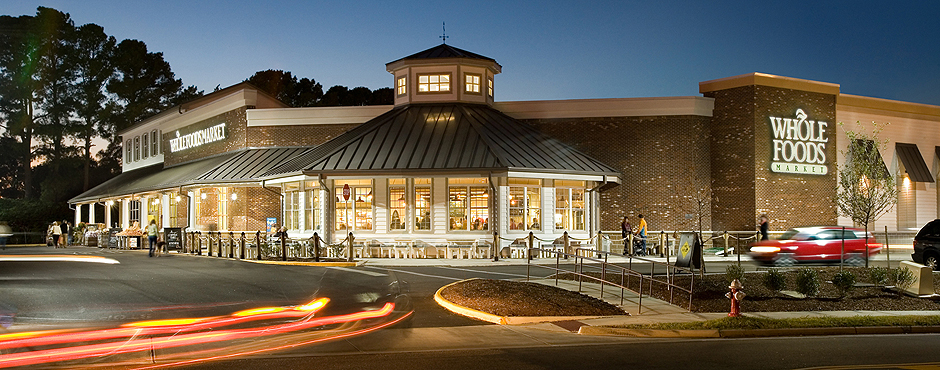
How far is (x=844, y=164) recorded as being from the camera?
3553cm

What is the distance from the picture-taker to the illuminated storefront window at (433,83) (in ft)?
113

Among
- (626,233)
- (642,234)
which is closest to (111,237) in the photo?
(626,233)

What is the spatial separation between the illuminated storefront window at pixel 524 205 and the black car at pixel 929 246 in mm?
12504

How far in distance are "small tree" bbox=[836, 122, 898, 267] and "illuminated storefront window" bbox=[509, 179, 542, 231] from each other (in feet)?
42.8

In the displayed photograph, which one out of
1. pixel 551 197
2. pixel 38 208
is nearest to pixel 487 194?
pixel 551 197

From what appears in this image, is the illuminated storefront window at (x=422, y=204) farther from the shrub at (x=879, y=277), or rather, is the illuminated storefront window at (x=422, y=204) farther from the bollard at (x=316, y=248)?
the shrub at (x=879, y=277)

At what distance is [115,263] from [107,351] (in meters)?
17.2

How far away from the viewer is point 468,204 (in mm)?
29953

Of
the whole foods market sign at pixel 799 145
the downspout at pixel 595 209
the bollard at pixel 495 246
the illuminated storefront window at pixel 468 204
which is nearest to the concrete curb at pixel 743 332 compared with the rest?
the bollard at pixel 495 246

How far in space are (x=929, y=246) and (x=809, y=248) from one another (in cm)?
331

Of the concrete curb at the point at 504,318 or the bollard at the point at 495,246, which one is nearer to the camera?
the concrete curb at the point at 504,318

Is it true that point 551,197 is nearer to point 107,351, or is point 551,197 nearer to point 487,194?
point 487,194

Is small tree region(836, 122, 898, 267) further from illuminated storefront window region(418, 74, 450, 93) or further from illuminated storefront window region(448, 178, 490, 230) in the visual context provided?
illuminated storefront window region(418, 74, 450, 93)

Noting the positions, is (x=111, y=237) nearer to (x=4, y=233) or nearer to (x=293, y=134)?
(x=293, y=134)
